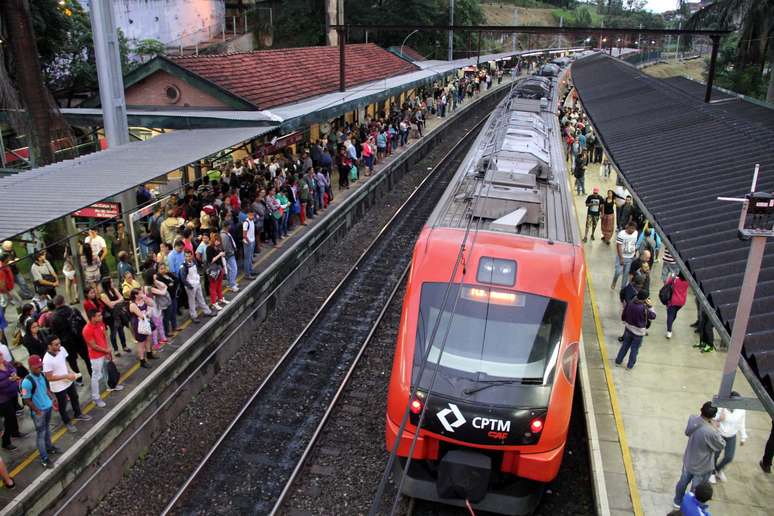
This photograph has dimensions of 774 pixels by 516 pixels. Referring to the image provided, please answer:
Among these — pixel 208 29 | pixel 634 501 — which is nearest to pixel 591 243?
pixel 634 501

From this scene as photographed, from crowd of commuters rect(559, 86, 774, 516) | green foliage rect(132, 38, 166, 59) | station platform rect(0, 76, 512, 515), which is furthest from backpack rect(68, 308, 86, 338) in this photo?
green foliage rect(132, 38, 166, 59)

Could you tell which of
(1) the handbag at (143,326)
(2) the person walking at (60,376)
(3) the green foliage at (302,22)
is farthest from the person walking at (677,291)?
(3) the green foliage at (302,22)

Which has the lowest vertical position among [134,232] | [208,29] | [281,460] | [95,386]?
[281,460]

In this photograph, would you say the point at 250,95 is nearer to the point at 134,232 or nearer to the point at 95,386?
the point at 134,232

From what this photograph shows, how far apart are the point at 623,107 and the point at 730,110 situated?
16.0 ft

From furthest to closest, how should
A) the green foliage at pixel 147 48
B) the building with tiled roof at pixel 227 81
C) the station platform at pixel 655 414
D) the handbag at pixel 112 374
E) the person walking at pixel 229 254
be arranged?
the green foliage at pixel 147 48 → the building with tiled roof at pixel 227 81 → the person walking at pixel 229 254 → the handbag at pixel 112 374 → the station platform at pixel 655 414

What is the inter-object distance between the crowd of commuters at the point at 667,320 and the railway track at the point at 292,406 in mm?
4743

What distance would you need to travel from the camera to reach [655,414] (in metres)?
9.51

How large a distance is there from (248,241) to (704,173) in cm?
868

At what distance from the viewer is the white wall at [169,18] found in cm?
3497

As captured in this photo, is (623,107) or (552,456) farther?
(623,107)

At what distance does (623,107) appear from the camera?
67.6ft

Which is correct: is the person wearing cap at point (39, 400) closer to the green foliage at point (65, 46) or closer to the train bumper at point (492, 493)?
the train bumper at point (492, 493)

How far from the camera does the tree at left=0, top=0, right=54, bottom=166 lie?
14.5 m
